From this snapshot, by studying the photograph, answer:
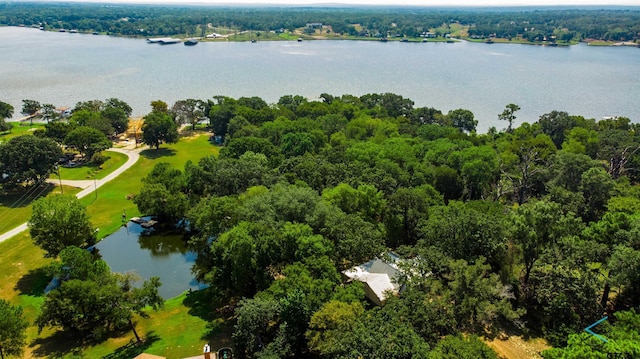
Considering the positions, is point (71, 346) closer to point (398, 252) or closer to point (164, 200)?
point (164, 200)

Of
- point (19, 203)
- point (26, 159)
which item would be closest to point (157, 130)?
point (26, 159)

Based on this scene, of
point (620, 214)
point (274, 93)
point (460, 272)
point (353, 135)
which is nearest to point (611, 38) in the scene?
point (274, 93)

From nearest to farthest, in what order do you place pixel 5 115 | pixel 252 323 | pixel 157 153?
pixel 252 323, pixel 157 153, pixel 5 115

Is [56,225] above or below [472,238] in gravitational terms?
below

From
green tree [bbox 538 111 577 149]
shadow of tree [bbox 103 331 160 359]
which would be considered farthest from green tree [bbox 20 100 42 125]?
green tree [bbox 538 111 577 149]

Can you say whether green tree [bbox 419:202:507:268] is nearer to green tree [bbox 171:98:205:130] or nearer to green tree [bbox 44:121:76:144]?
green tree [bbox 44:121:76:144]

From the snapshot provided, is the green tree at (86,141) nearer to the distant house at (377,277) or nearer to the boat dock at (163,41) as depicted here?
the distant house at (377,277)
